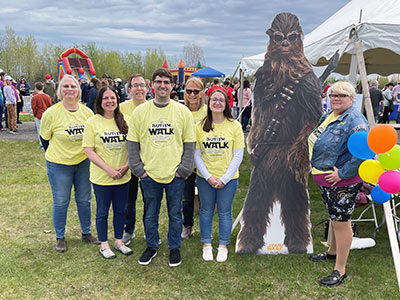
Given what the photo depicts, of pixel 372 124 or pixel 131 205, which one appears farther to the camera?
pixel 131 205

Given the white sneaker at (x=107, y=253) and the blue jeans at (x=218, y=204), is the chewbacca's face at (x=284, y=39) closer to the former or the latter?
the blue jeans at (x=218, y=204)

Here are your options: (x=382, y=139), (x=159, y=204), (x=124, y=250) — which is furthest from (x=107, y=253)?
(x=382, y=139)

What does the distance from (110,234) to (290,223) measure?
6.70 ft

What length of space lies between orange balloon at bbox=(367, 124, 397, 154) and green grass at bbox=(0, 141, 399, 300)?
1.26 metres

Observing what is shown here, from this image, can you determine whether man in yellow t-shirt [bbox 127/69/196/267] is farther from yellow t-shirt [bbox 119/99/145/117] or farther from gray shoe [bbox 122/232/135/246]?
gray shoe [bbox 122/232/135/246]

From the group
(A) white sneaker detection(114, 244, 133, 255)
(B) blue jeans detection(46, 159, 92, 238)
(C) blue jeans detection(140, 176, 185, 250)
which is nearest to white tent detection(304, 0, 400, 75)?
(C) blue jeans detection(140, 176, 185, 250)

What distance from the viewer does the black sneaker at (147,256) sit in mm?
3182

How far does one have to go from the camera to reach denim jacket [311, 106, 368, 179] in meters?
2.60

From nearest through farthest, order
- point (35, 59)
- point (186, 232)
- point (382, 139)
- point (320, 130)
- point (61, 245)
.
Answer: point (382, 139) → point (320, 130) → point (61, 245) → point (186, 232) → point (35, 59)

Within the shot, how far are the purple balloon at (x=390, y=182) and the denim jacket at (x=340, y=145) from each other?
0.67 ft

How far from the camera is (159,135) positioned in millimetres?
2836

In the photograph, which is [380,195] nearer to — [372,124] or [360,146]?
[360,146]

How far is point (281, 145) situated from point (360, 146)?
93 centimetres

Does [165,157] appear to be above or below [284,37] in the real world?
below
